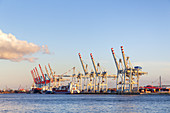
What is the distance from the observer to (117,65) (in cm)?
12156

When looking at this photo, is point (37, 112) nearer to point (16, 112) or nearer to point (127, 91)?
point (16, 112)

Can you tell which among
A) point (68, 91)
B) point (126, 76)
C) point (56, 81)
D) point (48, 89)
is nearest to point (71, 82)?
point (68, 91)

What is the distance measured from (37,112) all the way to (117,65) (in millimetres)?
78599

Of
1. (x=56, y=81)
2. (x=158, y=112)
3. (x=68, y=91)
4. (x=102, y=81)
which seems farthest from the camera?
(x=56, y=81)

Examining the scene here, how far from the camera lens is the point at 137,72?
117 meters

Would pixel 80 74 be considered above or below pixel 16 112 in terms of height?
above

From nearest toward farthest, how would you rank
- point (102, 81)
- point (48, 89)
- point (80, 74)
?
point (102, 81), point (80, 74), point (48, 89)

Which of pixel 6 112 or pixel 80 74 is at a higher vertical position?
pixel 80 74

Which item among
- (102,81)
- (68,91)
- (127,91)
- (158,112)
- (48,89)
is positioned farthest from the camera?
(48,89)

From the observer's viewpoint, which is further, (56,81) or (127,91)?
(56,81)

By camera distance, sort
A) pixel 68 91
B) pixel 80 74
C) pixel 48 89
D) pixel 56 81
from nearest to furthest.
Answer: pixel 80 74 → pixel 68 91 → pixel 56 81 → pixel 48 89

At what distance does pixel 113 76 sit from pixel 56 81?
44.8 m

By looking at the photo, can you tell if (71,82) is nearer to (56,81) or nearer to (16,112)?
(56,81)

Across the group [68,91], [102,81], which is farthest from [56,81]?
[102,81]
